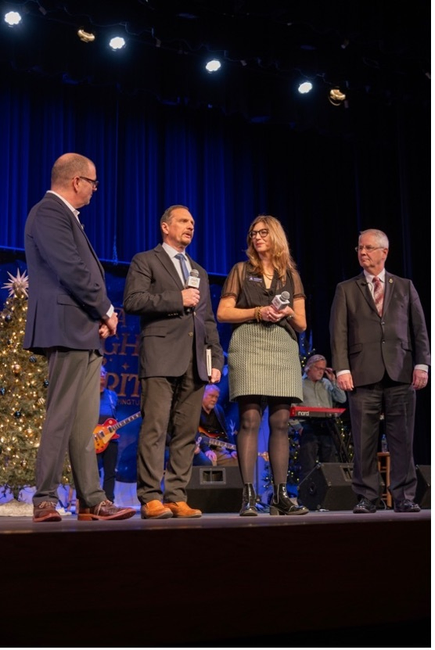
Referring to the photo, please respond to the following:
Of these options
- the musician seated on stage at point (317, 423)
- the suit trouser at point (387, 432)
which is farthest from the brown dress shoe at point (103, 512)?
the musician seated on stage at point (317, 423)

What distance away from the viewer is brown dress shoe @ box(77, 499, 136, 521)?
3.31 meters

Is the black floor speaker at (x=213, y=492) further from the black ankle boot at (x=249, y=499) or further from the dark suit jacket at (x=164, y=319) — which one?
the dark suit jacket at (x=164, y=319)

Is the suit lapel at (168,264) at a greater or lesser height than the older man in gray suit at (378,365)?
greater

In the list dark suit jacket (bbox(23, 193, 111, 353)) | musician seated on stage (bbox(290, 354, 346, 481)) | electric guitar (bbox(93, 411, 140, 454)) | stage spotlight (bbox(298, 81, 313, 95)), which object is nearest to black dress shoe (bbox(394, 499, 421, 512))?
dark suit jacket (bbox(23, 193, 111, 353))

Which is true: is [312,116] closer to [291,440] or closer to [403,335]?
[291,440]

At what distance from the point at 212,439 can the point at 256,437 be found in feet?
12.9

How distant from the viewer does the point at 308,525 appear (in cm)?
250

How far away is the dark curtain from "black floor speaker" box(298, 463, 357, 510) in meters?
3.62

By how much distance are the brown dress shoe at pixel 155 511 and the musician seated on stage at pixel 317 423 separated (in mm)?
4774

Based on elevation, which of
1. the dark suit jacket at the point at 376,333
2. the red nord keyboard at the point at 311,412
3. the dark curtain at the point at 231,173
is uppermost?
the dark curtain at the point at 231,173

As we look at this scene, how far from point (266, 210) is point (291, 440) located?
329cm

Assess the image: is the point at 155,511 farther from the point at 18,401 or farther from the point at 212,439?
the point at 212,439

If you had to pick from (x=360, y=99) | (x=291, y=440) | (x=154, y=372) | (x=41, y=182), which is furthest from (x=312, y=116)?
(x=154, y=372)

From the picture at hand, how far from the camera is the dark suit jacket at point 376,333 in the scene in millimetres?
4582
